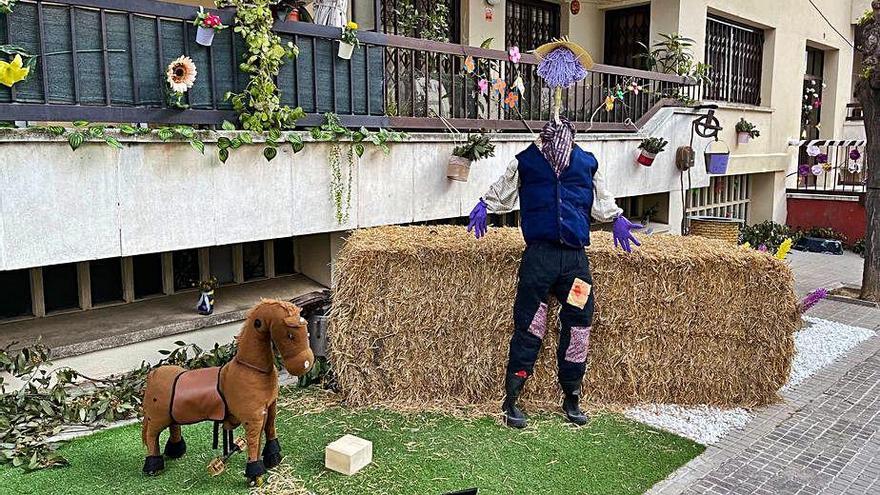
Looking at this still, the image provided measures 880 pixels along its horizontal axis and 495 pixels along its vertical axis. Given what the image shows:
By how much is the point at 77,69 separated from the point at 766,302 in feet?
17.2

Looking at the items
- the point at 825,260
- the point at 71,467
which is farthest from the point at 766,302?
the point at 825,260

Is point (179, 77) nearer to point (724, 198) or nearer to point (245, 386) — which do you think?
point (245, 386)

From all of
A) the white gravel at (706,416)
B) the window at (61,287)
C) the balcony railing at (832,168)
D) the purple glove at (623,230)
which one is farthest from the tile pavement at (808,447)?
the balcony railing at (832,168)

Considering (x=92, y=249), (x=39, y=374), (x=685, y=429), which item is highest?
(x=92, y=249)

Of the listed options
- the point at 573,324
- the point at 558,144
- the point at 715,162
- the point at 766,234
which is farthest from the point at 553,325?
the point at 766,234

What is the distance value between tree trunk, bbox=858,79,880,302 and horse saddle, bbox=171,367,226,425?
8.94 meters

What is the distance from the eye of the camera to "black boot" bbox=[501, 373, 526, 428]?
15.8 ft

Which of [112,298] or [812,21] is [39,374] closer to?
[112,298]

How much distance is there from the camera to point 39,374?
492cm

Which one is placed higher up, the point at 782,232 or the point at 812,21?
the point at 812,21

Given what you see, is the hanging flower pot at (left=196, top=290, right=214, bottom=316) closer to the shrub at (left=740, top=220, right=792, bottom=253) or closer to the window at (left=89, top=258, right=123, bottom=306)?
the window at (left=89, top=258, right=123, bottom=306)

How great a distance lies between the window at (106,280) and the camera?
18.7 ft

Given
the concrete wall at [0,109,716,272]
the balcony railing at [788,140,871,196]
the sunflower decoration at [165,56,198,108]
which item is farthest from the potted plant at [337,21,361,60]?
the balcony railing at [788,140,871,196]

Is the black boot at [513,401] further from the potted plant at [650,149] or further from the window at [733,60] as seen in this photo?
the window at [733,60]
